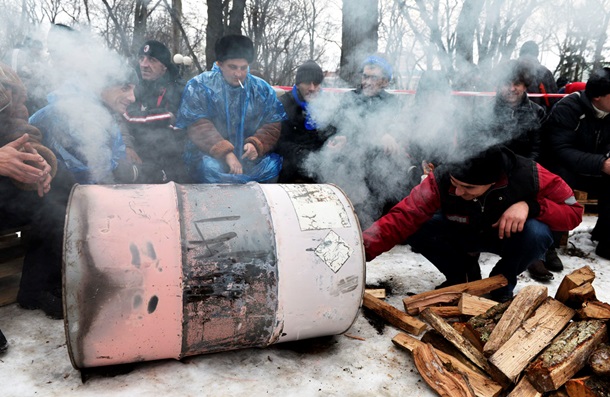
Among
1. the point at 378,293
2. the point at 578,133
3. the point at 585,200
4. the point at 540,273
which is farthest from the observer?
the point at 585,200

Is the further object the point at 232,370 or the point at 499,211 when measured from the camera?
the point at 499,211

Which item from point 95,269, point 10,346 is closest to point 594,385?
point 95,269

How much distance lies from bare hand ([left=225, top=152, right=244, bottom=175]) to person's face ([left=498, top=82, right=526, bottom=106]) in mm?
2327

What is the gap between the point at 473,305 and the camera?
2.62 metres

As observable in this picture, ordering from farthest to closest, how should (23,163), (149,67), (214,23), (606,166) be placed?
(214,23)
(149,67)
(606,166)
(23,163)

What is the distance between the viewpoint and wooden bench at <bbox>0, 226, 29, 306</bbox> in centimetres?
270

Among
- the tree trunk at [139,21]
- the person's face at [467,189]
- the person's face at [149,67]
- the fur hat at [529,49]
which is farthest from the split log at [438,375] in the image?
the tree trunk at [139,21]

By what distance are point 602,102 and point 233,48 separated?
123 inches

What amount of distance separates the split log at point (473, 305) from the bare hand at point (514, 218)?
41cm

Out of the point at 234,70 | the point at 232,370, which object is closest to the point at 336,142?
the point at 234,70

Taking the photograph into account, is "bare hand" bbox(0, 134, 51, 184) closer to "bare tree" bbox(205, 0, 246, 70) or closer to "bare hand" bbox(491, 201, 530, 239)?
"bare hand" bbox(491, 201, 530, 239)

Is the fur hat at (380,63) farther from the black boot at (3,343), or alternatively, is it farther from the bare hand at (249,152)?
the black boot at (3,343)

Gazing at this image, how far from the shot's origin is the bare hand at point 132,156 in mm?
3477

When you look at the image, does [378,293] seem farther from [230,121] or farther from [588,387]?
[230,121]
